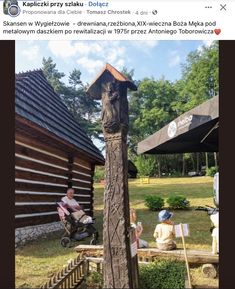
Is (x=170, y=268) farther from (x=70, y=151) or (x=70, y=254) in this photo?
(x=70, y=151)

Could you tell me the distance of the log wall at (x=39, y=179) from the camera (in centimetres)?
736

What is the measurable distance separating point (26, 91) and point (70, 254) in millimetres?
4143

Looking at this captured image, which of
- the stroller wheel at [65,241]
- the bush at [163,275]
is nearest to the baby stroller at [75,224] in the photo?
the stroller wheel at [65,241]

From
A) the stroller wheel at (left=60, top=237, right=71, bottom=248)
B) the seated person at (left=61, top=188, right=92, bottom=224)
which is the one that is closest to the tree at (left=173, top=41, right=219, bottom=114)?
the seated person at (left=61, top=188, right=92, bottom=224)

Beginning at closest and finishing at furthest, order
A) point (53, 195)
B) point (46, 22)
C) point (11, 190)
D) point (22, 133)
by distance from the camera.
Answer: point (11, 190) < point (46, 22) < point (22, 133) < point (53, 195)

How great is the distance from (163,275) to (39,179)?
455 cm

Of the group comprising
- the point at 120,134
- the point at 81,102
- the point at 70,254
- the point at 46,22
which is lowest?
the point at 70,254

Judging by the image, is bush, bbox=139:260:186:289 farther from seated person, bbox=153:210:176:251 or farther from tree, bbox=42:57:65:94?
tree, bbox=42:57:65:94

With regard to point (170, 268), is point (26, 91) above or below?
above

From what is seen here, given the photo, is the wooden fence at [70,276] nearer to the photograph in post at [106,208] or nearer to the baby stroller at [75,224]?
the photograph in post at [106,208]

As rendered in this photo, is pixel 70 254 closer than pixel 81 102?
Yes

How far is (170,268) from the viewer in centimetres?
486

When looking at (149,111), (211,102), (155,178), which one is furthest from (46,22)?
(149,111)

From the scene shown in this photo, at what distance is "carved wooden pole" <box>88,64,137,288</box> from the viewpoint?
398 cm
